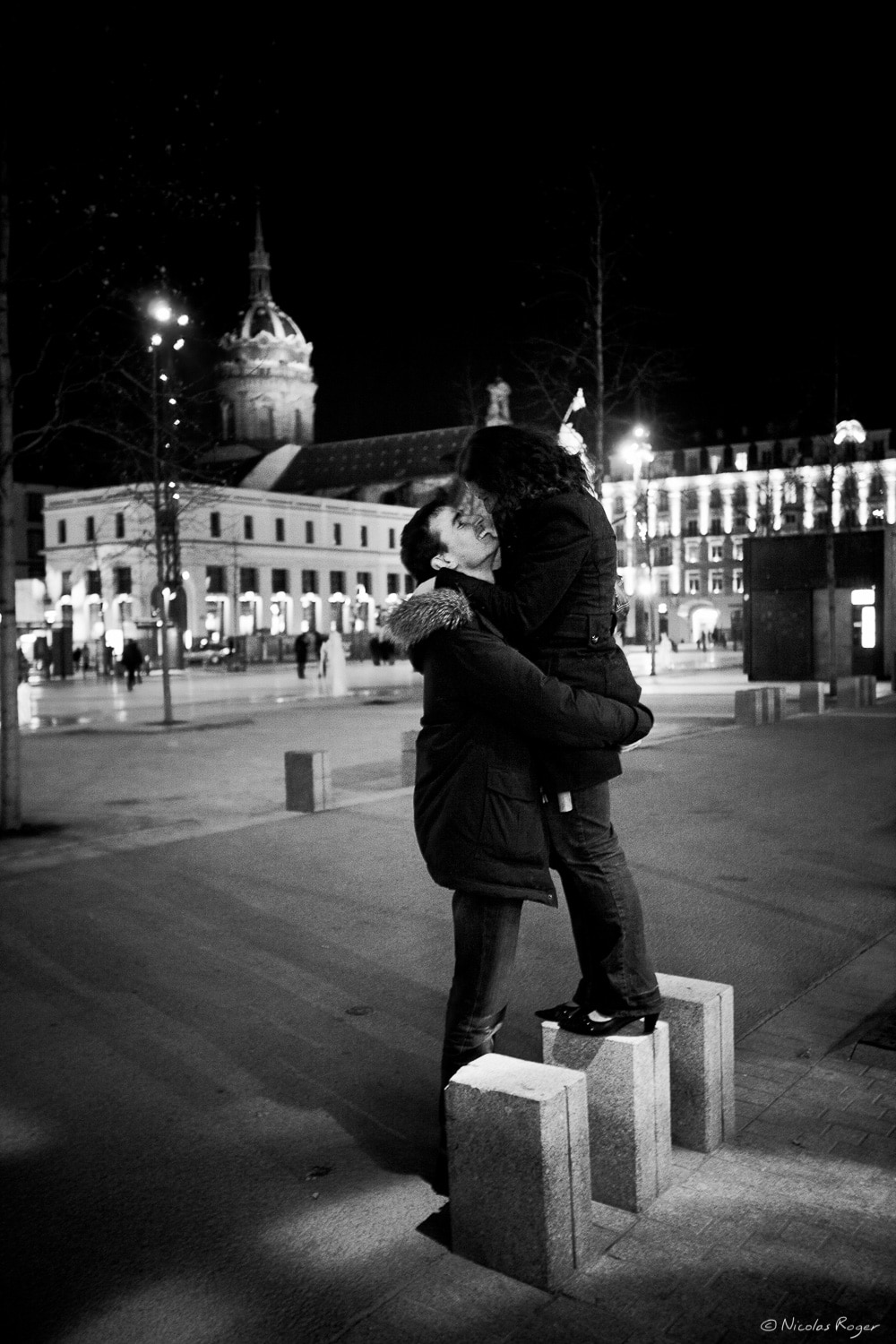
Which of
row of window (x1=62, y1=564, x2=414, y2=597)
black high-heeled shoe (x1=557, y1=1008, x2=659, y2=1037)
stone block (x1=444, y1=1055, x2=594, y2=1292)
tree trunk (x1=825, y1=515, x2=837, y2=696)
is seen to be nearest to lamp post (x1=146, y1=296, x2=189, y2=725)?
black high-heeled shoe (x1=557, y1=1008, x2=659, y2=1037)

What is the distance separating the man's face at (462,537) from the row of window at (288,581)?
7742cm

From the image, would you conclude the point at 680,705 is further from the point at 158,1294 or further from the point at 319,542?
the point at 319,542

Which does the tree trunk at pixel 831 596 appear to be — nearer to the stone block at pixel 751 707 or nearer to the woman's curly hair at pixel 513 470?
A: the stone block at pixel 751 707

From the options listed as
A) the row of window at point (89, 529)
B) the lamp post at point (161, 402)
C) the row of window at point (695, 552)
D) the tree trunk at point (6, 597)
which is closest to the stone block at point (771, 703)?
the lamp post at point (161, 402)

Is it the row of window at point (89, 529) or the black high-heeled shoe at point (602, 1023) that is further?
the row of window at point (89, 529)

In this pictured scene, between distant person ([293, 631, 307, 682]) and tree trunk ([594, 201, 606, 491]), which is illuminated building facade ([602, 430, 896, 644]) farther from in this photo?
tree trunk ([594, 201, 606, 491])

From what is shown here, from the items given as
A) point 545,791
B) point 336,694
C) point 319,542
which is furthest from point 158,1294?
point 319,542

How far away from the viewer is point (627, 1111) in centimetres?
346

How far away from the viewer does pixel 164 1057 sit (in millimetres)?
4914

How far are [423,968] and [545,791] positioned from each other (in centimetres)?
284

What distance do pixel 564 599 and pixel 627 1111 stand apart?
1.53m

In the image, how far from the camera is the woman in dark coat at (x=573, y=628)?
3418mm

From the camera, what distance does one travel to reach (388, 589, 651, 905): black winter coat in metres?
3.37

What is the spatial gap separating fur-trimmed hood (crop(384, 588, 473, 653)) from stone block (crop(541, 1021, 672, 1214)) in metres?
1.33
